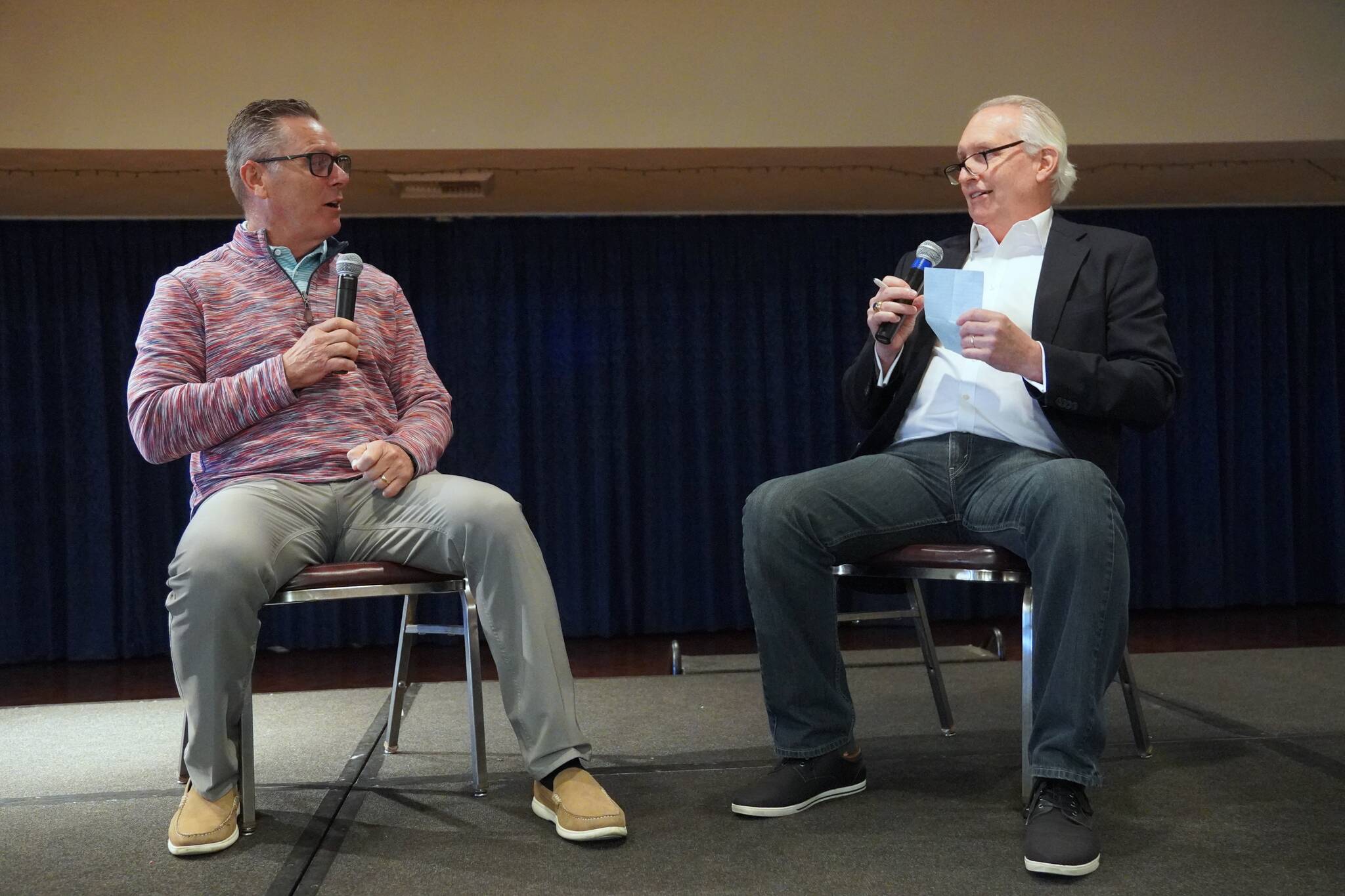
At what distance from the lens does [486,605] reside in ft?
5.61

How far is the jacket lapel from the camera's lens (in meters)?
1.83

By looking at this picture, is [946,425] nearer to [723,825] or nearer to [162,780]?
[723,825]

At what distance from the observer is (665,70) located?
13.0ft

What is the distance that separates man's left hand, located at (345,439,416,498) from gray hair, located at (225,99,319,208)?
0.58 m

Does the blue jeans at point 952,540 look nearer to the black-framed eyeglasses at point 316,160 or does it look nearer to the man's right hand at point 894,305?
the man's right hand at point 894,305

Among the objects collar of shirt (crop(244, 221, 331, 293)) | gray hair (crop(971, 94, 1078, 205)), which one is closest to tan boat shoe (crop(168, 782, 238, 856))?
collar of shirt (crop(244, 221, 331, 293))

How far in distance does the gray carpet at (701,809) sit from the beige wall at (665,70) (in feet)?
7.11

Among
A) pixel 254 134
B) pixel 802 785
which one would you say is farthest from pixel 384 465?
pixel 802 785

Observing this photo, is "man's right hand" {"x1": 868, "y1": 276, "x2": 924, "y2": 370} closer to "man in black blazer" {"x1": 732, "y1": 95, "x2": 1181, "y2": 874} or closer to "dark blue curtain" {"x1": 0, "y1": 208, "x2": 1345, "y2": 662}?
"man in black blazer" {"x1": 732, "y1": 95, "x2": 1181, "y2": 874}

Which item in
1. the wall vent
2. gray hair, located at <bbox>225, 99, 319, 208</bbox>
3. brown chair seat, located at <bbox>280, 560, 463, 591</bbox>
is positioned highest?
the wall vent

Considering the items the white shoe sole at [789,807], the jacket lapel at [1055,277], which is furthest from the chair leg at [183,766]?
the jacket lapel at [1055,277]

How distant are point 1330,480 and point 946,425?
4785mm

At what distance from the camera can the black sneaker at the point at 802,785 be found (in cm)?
168

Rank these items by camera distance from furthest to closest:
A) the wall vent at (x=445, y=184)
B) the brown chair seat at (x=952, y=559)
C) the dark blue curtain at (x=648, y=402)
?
the dark blue curtain at (x=648, y=402), the wall vent at (x=445, y=184), the brown chair seat at (x=952, y=559)
